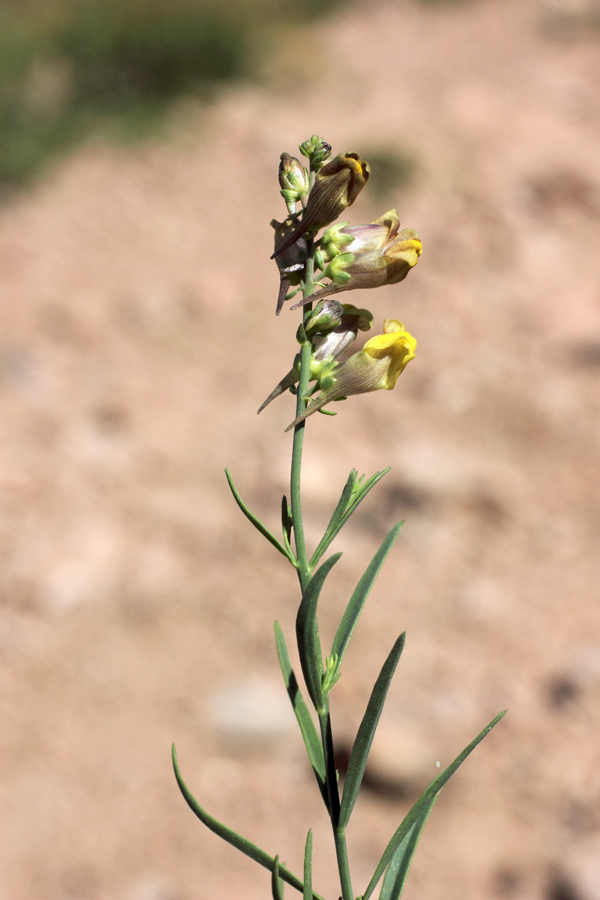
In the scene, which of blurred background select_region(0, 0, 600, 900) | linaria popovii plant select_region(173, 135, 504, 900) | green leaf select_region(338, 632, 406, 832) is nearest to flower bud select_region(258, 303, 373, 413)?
linaria popovii plant select_region(173, 135, 504, 900)

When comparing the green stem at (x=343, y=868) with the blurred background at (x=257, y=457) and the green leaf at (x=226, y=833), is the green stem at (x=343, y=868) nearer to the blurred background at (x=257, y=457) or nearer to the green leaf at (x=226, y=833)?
the green leaf at (x=226, y=833)

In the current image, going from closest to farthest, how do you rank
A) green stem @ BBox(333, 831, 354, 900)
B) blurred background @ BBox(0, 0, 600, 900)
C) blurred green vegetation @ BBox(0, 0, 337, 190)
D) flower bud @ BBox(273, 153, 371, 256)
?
flower bud @ BBox(273, 153, 371, 256) → green stem @ BBox(333, 831, 354, 900) → blurred background @ BBox(0, 0, 600, 900) → blurred green vegetation @ BBox(0, 0, 337, 190)

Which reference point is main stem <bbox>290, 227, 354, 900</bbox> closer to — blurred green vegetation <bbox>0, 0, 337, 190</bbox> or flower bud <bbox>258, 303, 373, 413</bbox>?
flower bud <bbox>258, 303, 373, 413</bbox>

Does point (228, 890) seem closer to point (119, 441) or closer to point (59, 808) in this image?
point (59, 808)

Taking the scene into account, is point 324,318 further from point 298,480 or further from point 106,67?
point 106,67

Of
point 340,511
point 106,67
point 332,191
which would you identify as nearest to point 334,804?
point 340,511

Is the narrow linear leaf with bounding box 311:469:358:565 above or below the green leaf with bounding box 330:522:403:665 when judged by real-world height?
above
